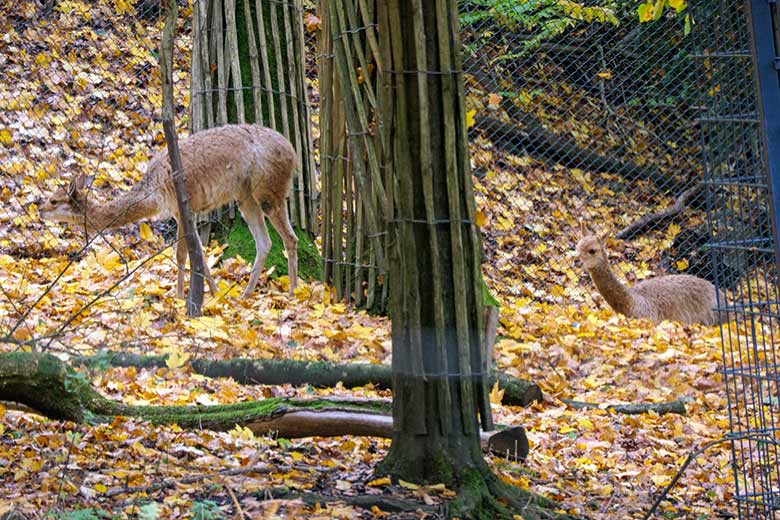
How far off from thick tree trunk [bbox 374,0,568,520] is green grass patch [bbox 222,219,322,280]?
533 centimetres

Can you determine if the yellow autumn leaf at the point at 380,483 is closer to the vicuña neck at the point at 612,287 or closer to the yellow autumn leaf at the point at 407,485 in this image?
the yellow autumn leaf at the point at 407,485

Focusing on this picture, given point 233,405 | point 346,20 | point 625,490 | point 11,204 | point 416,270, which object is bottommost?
point 625,490

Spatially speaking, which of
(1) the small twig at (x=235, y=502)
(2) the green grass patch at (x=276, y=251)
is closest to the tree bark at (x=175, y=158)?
(2) the green grass patch at (x=276, y=251)

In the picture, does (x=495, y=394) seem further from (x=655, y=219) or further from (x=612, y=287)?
(x=655, y=219)

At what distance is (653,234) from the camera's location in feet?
45.4

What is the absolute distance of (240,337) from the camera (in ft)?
24.1

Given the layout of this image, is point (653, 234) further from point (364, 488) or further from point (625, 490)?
point (364, 488)

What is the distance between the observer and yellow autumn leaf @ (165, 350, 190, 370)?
5.81 m

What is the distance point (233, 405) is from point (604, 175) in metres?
9.84

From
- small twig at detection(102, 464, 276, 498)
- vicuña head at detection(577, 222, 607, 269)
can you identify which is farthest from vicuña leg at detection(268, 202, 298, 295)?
small twig at detection(102, 464, 276, 498)

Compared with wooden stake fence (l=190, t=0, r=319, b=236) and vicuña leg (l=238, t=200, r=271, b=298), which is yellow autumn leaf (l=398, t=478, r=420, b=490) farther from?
wooden stake fence (l=190, t=0, r=319, b=236)

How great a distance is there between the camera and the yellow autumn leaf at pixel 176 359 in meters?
5.81

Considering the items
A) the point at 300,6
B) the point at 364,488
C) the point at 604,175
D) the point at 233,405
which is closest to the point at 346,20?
the point at 300,6

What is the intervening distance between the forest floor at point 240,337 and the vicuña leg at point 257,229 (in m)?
0.30
